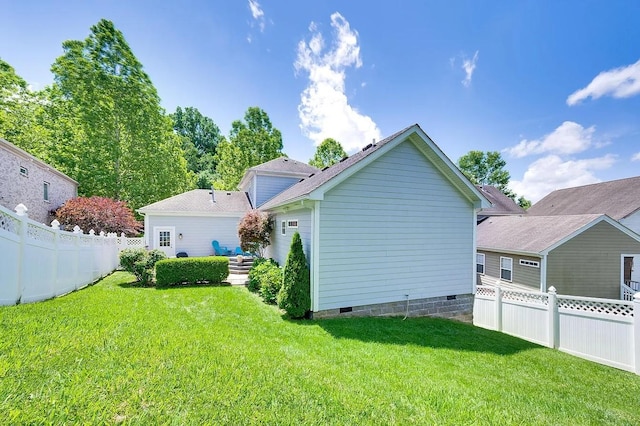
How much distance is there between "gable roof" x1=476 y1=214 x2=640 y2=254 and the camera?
1189 centimetres

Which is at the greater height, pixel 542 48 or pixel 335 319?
pixel 542 48

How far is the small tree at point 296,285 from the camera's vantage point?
7.23 meters

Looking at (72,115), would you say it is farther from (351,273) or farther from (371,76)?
(351,273)

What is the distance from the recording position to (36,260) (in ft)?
20.1

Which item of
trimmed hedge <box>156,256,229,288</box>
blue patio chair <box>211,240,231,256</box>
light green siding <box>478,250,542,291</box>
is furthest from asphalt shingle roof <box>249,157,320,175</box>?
light green siding <box>478,250,542,291</box>

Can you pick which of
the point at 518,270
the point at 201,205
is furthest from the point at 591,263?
the point at 201,205

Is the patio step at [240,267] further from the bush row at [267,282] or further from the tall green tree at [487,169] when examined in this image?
the tall green tree at [487,169]

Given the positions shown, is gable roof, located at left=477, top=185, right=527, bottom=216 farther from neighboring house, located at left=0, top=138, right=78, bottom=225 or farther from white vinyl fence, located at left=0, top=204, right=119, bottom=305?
neighboring house, located at left=0, top=138, right=78, bottom=225

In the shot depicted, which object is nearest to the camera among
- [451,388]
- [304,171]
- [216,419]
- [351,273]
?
[216,419]

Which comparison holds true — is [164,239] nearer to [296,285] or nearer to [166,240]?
[166,240]

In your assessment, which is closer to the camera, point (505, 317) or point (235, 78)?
point (505, 317)

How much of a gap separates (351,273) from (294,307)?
6.48ft

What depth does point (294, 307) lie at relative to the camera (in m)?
7.20

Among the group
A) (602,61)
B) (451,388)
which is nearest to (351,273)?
(451,388)
